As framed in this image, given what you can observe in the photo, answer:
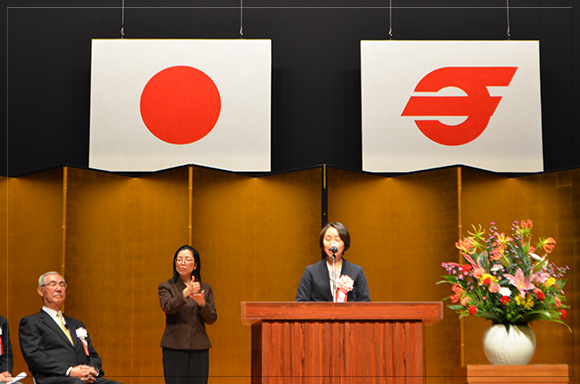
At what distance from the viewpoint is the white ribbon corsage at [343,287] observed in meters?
3.48

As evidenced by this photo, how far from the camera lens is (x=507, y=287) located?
3.15m

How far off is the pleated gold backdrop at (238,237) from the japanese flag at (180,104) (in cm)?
40

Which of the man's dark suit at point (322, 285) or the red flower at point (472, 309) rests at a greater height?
the man's dark suit at point (322, 285)

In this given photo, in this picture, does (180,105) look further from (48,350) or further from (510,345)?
(510,345)

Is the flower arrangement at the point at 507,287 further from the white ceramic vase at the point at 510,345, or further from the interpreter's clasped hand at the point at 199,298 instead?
the interpreter's clasped hand at the point at 199,298

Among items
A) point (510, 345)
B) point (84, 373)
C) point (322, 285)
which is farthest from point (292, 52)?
point (510, 345)

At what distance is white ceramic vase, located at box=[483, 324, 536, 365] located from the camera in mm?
2969

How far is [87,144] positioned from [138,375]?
2070 mm

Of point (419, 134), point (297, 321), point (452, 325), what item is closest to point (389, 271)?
point (452, 325)

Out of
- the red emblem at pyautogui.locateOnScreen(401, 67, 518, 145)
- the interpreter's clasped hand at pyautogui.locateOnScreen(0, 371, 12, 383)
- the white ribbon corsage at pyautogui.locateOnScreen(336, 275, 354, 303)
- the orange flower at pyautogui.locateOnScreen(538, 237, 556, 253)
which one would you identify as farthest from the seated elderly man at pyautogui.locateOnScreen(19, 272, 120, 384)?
the red emblem at pyautogui.locateOnScreen(401, 67, 518, 145)

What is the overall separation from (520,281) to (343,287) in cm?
88

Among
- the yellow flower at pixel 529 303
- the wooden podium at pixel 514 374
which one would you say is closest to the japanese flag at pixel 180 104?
the yellow flower at pixel 529 303

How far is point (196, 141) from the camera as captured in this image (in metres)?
5.62

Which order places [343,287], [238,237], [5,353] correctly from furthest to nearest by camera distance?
[238,237]
[5,353]
[343,287]
